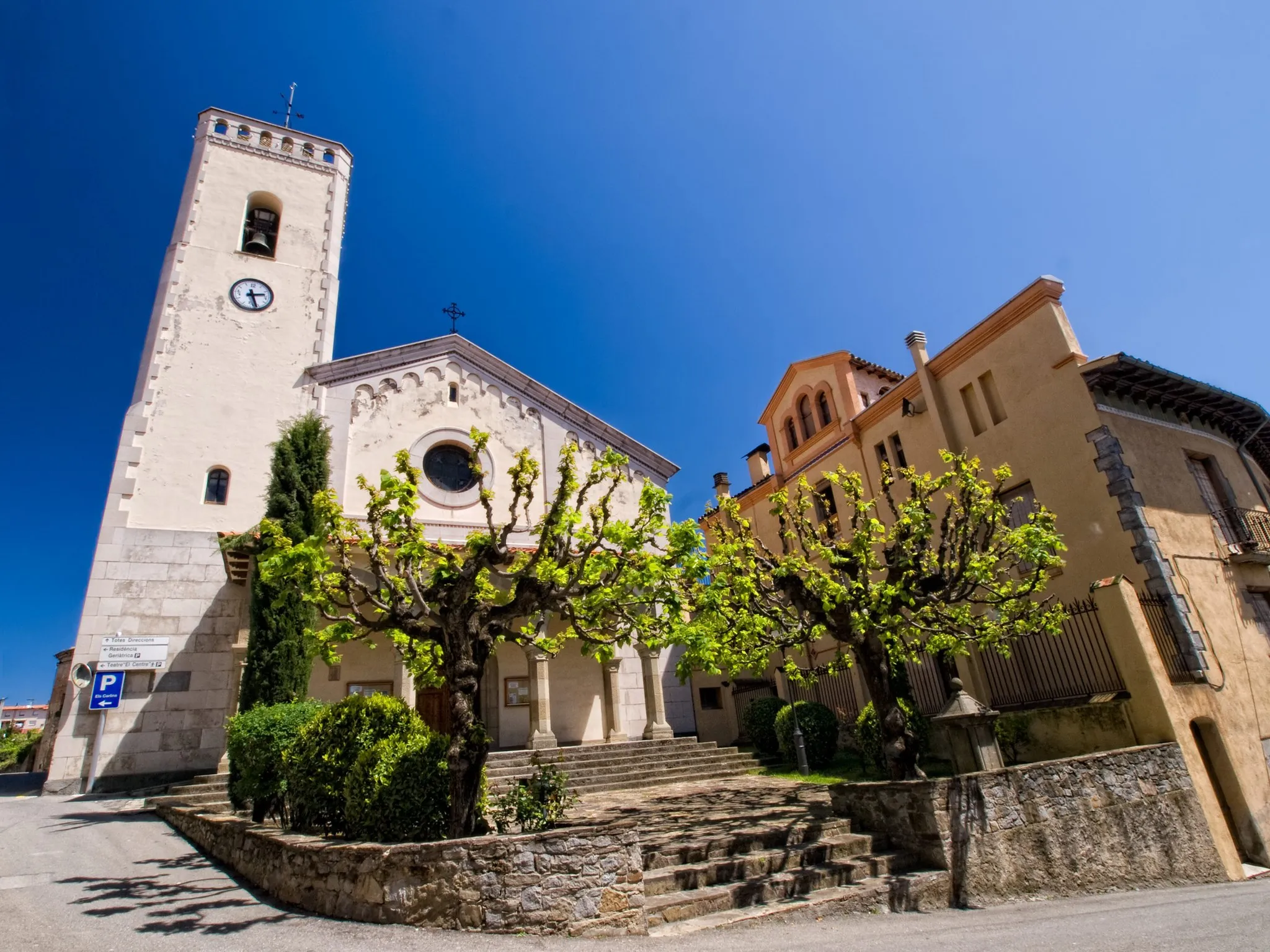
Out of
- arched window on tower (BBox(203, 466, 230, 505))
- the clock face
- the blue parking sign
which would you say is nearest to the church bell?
the clock face

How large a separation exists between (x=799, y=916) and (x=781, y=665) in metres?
11.7

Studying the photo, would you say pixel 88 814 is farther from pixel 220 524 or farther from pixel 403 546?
pixel 403 546

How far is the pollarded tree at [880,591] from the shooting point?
869 centimetres

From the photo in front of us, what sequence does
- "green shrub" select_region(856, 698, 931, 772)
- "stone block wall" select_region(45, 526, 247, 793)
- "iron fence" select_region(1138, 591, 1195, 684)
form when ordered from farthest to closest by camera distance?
"stone block wall" select_region(45, 526, 247, 793)
"green shrub" select_region(856, 698, 931, 772)
"iron fence" select_region(1138, 591, 1195, 684)

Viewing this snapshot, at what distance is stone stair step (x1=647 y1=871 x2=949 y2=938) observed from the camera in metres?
5.98

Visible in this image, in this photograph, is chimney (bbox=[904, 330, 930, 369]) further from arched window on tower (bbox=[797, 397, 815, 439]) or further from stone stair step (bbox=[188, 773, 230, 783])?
stone stair step (bbox=[188, 773, 230, 783])

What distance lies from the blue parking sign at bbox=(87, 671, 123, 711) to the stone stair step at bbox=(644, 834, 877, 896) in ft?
41.0

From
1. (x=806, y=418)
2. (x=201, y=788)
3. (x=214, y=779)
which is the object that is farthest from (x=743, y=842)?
(x=806, y=418)

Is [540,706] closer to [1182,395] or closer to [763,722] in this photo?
[763,722]

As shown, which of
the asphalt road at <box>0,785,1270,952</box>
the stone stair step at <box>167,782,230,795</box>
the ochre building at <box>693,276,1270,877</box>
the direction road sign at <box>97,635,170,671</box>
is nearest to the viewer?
the asphalt road at <box>0,785,1270,952</box>

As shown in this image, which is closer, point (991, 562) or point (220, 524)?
point (991, 562)

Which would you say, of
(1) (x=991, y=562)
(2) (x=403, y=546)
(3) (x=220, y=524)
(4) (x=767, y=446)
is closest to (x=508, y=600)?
(2) (x=403, y=546)

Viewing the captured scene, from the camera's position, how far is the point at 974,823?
25.0 ft

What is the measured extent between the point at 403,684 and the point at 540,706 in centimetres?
306
